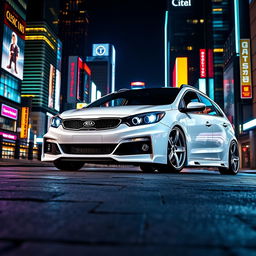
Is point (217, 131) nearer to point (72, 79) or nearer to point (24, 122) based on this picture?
point (24, 122)

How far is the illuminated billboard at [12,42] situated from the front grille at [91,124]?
5431 centimetres

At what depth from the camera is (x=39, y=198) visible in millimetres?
2035

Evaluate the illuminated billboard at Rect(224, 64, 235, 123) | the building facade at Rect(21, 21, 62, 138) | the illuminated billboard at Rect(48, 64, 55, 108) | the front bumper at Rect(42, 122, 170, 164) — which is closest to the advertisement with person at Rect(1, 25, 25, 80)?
the illuminated billboard at Rect(224, 64, 235, 123)

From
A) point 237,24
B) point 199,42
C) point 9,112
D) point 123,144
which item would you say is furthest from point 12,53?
point 199,42

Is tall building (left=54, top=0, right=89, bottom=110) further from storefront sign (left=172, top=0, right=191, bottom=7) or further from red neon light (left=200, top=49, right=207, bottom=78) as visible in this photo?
red neon light (left=200, top=49, right=207, bottom=78)

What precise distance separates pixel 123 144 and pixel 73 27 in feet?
545

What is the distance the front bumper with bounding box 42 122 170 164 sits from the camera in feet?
18.2

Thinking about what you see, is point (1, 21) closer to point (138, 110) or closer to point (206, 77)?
point (206, 77)

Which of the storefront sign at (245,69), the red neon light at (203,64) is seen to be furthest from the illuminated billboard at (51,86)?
the storefront sign at (245,69)

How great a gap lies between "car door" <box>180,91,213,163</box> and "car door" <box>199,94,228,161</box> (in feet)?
0.51

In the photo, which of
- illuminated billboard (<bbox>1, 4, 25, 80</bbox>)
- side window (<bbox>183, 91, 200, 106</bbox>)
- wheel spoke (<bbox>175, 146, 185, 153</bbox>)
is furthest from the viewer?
illuminated billboard (<bbox>1, 4, 25, 80</bbox>)

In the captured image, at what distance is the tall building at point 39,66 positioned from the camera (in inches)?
3920

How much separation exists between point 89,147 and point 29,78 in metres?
99.7

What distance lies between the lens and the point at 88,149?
19.1 ft
